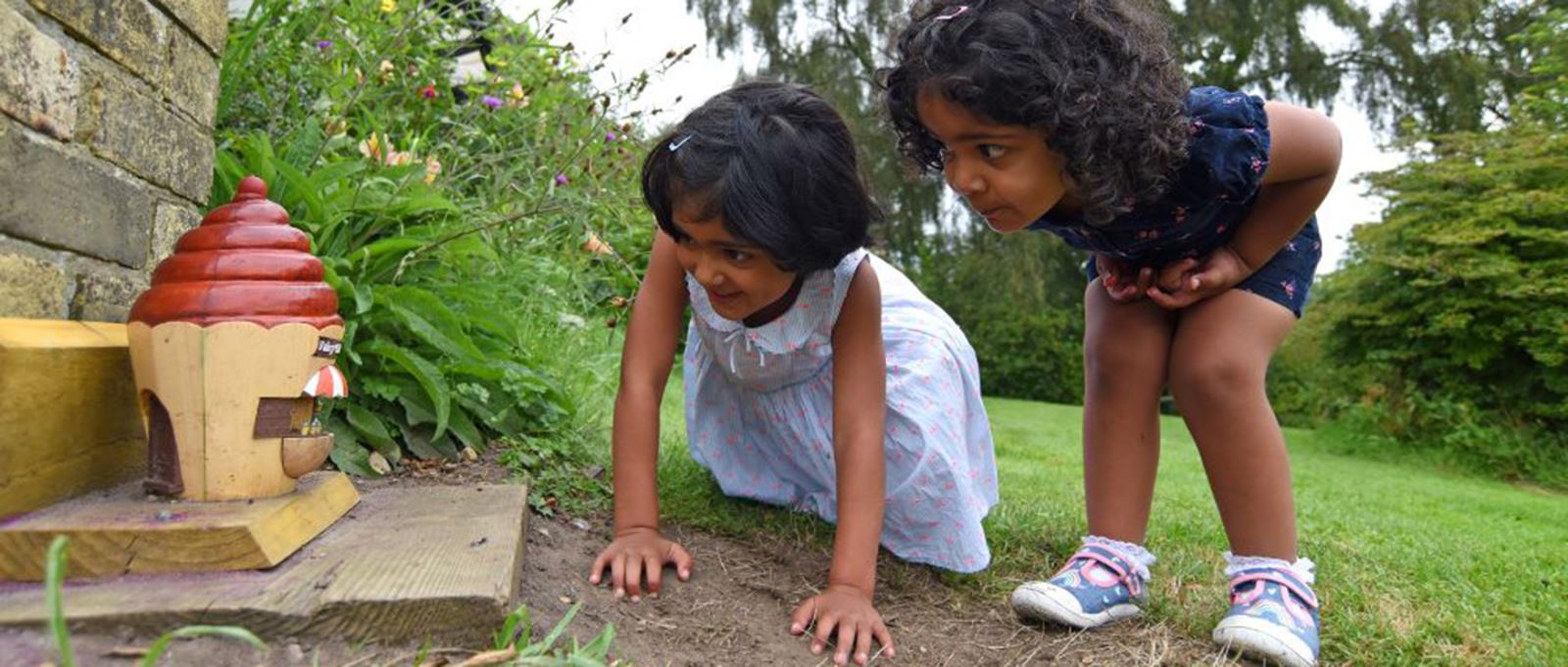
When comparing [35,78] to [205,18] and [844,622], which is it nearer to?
[205,18]

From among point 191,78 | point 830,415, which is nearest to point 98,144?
point 191,78

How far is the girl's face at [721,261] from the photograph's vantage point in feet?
6.01

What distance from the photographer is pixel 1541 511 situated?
17.0ft

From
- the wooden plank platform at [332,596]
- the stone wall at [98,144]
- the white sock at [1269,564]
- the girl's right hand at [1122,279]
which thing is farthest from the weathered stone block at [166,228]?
the white sock at [1269,564]

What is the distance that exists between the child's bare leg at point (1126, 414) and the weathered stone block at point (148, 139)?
179 cm

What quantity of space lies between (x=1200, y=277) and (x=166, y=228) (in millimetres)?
1890

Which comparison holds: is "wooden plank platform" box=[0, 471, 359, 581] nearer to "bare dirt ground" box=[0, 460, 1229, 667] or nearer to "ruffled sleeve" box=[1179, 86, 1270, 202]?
"bare dirt ground" box=[0, 460, 1229, 667]

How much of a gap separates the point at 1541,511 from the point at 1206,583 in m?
4.13

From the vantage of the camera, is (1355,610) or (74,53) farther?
(1355,610)

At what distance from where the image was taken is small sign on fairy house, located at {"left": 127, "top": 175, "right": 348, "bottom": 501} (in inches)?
54.9

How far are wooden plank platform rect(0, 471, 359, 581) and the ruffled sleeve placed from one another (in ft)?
5.25

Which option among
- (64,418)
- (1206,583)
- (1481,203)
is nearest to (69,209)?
(64,418)

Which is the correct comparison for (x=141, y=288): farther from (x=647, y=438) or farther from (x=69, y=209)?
(x=647, y=438)

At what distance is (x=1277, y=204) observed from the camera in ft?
6.38
